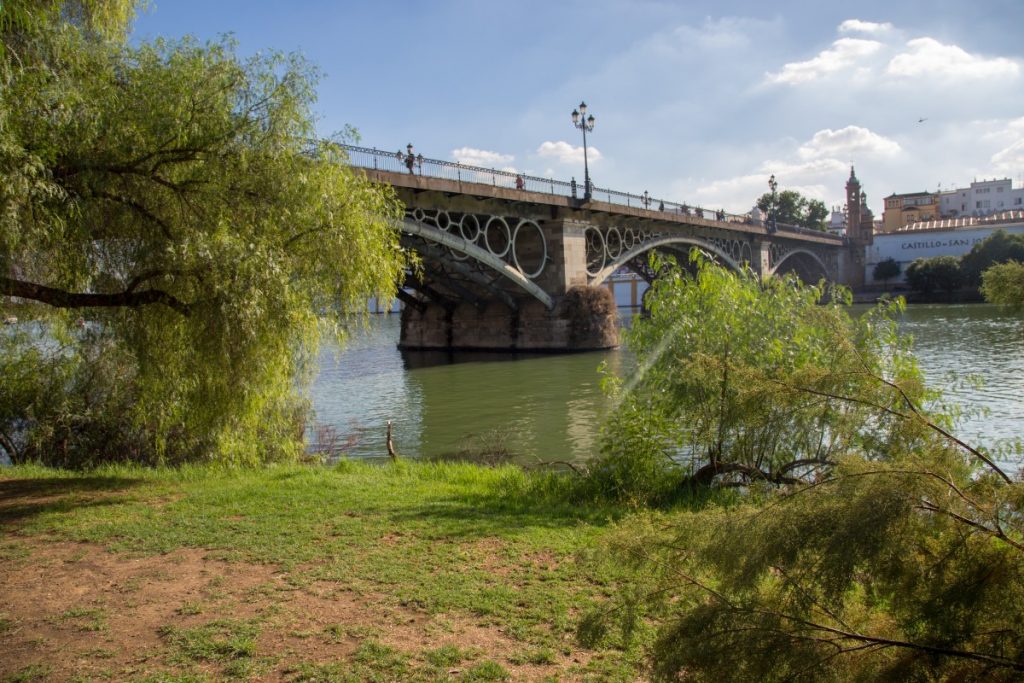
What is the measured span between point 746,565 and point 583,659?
2085 millimetres

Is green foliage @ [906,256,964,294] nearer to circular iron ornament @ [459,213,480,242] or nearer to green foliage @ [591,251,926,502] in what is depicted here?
circular iron ornament @ [459,213,480,242]

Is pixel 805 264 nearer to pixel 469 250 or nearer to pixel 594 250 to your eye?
pixel 594 250

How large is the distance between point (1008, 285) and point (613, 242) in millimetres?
37419

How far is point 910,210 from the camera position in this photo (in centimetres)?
9581

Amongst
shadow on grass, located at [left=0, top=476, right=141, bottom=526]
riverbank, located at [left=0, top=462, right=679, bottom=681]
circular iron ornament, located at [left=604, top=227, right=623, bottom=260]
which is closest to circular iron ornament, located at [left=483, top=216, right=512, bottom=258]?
circular iron ornament, located at [left=604, top=227, right=623, bottom=260]

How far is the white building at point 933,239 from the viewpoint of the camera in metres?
68.3

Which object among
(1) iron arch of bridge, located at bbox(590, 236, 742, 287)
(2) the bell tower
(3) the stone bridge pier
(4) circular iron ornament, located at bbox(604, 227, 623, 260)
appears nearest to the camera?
(3) the stone bridge pier

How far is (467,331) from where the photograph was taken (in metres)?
38.8

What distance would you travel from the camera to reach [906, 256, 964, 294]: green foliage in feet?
189

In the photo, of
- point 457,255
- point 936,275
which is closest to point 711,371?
point 457,255

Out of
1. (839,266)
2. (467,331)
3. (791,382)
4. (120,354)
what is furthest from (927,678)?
(839,266)

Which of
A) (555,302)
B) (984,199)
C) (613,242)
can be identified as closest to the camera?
(555,302)

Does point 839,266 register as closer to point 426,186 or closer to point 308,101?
point 426,186

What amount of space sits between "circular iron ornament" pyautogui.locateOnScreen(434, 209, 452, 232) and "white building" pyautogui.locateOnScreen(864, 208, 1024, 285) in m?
57.3
